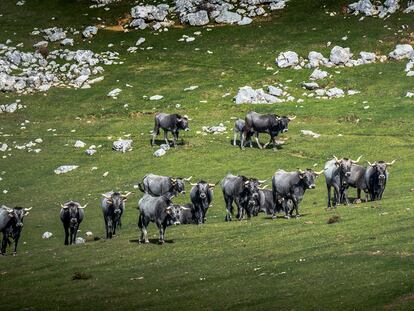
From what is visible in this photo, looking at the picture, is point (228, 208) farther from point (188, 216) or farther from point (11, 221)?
point (11, 221)

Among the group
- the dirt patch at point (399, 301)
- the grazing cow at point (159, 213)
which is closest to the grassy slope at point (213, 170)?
the dirt patch at point (399, 301)

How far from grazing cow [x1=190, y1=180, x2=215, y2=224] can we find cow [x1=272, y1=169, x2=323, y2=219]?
13.9 ft

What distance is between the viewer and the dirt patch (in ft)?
94.4

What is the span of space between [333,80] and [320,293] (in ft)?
221

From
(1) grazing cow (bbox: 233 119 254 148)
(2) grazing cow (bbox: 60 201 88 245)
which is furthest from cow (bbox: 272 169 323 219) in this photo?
(1) grazing cow (bbox: 233 119 254 148)

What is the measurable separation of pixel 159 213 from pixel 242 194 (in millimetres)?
8047

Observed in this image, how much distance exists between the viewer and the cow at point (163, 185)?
57.5 metres

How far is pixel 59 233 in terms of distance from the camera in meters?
56.5

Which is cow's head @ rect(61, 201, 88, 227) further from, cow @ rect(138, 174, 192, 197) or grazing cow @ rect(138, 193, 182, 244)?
cow @ rect(138, 174, 192, 197)

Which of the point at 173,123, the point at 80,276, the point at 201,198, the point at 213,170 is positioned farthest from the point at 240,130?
the point at 80,276

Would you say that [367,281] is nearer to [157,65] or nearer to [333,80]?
[333,80]

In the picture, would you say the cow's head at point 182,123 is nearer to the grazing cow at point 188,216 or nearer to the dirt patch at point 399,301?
the grazing cow at point 188,216

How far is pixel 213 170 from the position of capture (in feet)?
229

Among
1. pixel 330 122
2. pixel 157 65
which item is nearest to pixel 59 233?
pixel 330 122
